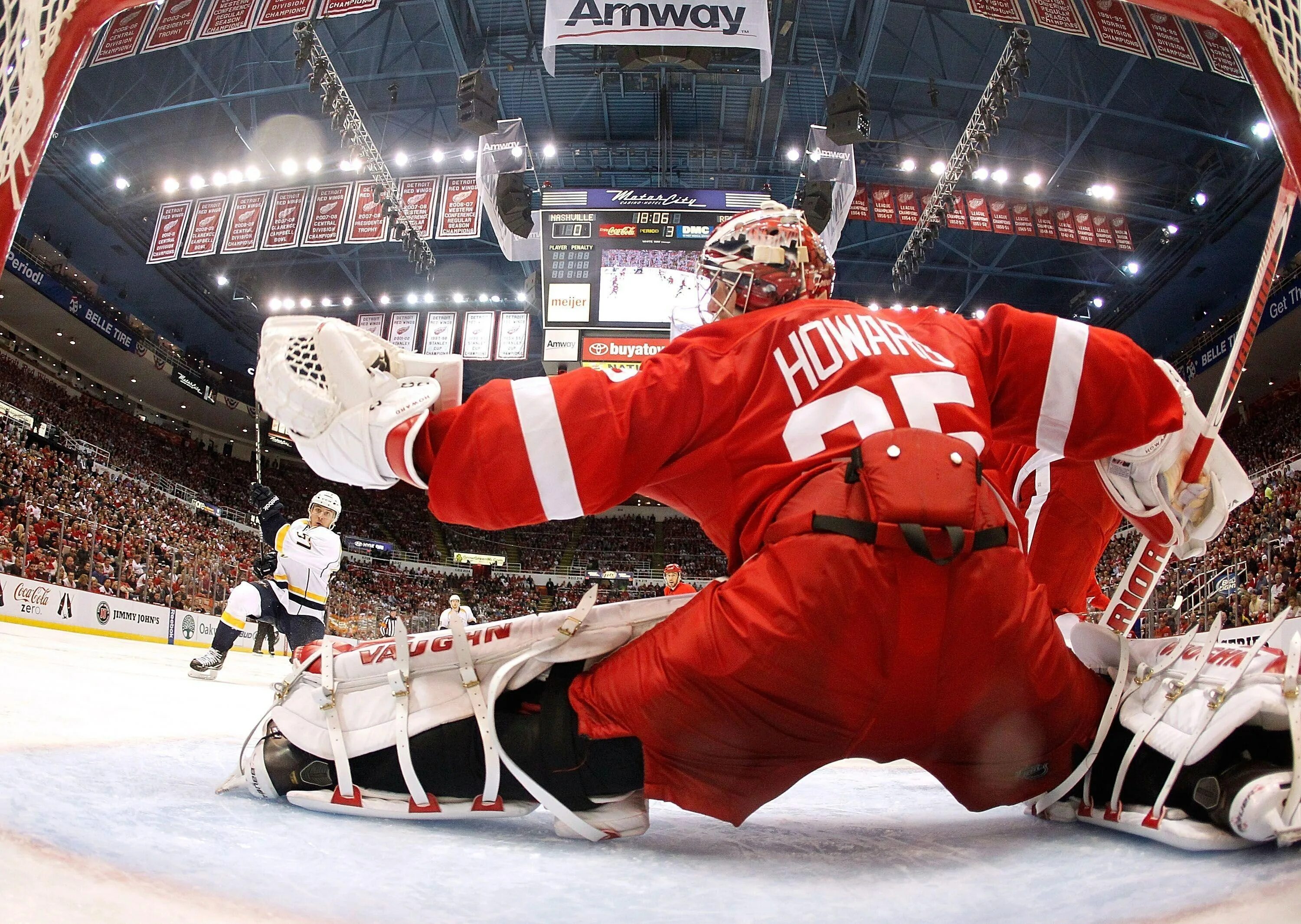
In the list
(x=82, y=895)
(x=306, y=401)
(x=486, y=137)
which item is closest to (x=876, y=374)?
(x=306, y=401)

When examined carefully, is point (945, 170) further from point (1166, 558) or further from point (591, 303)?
point (1166, 558)

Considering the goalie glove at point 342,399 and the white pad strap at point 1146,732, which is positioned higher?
the goalie glove at point 342,399

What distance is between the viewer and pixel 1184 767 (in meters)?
1.27

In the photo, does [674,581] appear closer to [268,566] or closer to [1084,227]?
[268,566]

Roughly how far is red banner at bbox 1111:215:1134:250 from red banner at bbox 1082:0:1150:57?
6.47 meters

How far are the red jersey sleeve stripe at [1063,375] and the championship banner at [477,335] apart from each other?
11851mm

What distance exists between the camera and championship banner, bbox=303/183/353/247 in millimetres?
12312

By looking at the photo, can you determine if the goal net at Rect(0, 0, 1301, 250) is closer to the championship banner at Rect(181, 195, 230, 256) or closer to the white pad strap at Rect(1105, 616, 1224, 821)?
the white pad strap at Rect(1105, 616, 1224, 821)

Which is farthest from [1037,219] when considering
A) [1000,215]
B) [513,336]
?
[513,336]

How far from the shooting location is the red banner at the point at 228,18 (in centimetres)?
782

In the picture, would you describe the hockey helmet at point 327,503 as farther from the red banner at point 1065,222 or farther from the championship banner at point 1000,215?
the red banner at point 1065,222

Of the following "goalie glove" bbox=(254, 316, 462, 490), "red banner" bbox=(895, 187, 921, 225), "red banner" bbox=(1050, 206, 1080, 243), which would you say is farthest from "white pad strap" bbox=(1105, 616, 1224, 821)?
"red banner" bbox=(1050, 206, 1080, 243)

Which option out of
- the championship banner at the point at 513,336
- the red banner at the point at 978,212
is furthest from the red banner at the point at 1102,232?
the championship banner at the point at 513,336

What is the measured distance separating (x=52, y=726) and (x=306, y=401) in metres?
1.31
